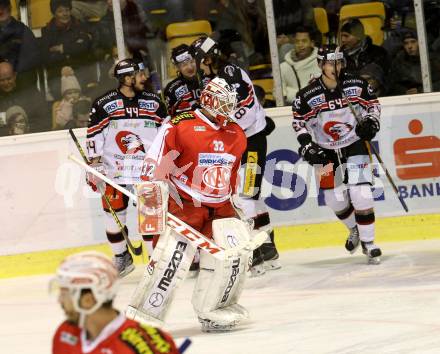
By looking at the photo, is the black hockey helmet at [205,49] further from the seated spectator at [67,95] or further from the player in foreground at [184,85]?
the seated spectator at [67,95]

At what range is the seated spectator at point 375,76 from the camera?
29.9ft

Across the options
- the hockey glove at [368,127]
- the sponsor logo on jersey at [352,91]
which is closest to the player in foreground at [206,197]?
the hockey glove at [368,127]

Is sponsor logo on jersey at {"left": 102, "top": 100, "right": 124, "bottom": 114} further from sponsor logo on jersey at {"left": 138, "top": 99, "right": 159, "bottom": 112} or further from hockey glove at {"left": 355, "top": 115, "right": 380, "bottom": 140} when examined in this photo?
hockey glove at {"left": 355, "top": 115, "right": 380, "bottom": 140}

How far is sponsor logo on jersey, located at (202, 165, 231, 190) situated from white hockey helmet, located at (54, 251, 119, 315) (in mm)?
2856

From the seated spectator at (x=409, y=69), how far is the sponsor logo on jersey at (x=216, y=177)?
10.4 ft

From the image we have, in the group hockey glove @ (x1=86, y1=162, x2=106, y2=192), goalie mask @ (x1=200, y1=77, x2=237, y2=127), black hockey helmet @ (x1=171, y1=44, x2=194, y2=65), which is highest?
goalie mask @ (x1=200, y1=77, x2=237, y2=127)

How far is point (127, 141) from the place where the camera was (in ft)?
27.7

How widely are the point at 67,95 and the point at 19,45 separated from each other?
0.49 meters

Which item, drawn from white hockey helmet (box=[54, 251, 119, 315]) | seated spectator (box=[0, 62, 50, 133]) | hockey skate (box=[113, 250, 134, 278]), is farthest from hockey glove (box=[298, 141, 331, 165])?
white hockey helmet (box=[54, 251, 119, 315])

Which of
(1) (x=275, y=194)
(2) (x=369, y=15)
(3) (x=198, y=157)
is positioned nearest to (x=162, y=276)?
(3) (x=198, y=157)

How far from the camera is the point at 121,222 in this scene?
854 centimetres

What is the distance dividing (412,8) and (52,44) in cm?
255

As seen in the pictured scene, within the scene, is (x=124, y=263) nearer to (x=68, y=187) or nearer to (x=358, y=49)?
(x=68, y=187)

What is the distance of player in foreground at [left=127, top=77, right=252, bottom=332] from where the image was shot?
596 centimetres
